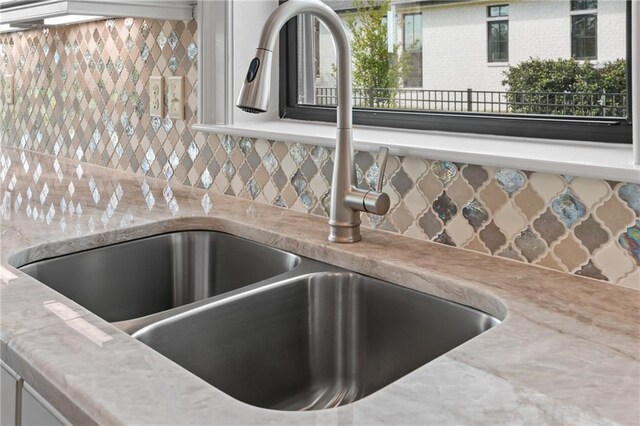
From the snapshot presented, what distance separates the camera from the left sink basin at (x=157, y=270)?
1.21 meters

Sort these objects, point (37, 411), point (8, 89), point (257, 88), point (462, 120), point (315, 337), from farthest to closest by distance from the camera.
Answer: point (8, 89), point (462, 120), point (315, 337), point (257, 88), point (37, 411)

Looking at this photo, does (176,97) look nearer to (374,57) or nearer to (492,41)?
(374,57)

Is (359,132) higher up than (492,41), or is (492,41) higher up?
(492,41)

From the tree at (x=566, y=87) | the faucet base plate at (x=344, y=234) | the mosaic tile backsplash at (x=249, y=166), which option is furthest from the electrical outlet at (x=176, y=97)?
the tree at (x=566, y=87)

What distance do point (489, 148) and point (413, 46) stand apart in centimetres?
40

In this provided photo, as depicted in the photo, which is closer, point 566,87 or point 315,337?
point 315,337

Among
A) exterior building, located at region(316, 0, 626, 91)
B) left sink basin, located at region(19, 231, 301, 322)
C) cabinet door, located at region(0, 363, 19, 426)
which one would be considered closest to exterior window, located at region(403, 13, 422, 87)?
exterior building, located at region(316, 0, 626, 91)

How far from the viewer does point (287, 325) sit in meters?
1.05

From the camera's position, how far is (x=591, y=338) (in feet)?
2.53

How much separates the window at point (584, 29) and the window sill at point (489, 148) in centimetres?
16

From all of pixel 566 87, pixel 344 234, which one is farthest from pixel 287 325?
pixel 566 87

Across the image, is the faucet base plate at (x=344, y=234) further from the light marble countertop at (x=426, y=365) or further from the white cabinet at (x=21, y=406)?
the white cabinet at (x=21, y=406)

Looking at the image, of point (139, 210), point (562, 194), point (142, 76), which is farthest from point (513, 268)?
point (142, 76)

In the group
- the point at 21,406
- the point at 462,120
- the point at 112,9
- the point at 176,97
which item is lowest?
the point at 21,406
